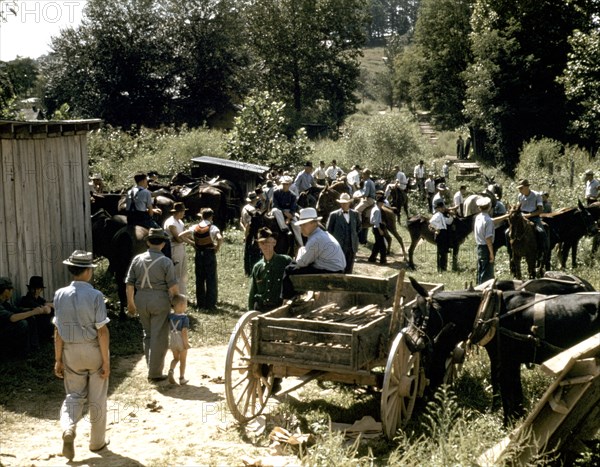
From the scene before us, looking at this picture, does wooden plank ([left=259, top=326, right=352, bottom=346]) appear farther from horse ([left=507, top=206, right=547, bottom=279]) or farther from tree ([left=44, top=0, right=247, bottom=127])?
tree ([left=44, top=0, right=247, bottom=127])

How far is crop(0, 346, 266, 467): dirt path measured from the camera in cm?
712

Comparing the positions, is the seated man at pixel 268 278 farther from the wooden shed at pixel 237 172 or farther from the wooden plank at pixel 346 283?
the wooden shed at pixel 237 172

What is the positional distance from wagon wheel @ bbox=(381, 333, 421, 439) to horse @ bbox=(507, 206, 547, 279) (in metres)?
7.44

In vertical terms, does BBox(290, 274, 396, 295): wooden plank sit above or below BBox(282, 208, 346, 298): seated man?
below

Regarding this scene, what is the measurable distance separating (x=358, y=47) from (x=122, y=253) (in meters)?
49.1

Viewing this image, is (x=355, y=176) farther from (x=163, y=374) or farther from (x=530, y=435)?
(x=530, y=435)

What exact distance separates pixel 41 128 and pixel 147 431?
19.9ft

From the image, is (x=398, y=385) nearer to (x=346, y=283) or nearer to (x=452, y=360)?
(x=452, y=360)

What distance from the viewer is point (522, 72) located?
123ft

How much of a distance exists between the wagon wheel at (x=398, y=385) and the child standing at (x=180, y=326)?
2.91 meters

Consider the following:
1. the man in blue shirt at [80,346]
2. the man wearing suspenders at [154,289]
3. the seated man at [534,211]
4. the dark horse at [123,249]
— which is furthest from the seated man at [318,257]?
the seated man at [534,211]

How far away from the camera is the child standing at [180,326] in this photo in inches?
355

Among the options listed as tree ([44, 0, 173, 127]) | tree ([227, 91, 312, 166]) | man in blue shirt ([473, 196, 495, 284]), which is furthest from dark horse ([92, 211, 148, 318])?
tree ([44, 0, 173, 127])

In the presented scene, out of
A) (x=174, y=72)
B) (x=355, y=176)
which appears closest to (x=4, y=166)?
(x=355, y=176)
